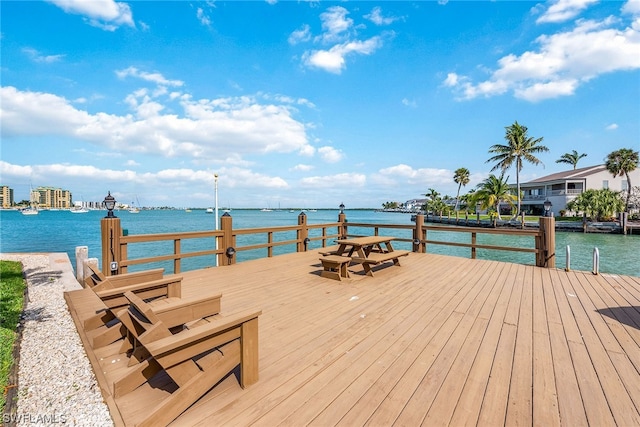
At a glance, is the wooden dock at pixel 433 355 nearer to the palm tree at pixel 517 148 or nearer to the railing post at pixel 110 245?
the railing post at pixel 110 245

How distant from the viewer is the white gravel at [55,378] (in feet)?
5.72

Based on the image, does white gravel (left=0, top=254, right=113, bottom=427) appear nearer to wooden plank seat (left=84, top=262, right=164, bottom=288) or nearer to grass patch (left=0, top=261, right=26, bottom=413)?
grass patch (left=0, top=261, right=26, bottom=413)

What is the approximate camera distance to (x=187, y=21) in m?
8.77

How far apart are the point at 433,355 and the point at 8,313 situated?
5564 millimetres

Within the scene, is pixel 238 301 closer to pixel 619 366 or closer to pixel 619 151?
pixel 619 366

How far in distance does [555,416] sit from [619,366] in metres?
1.25

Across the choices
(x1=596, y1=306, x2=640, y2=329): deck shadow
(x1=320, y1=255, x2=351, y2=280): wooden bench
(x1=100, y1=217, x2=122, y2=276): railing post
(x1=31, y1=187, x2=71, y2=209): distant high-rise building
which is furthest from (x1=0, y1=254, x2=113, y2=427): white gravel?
(x1=31, y1=187, x2=71, y2=209): distant high-rise building

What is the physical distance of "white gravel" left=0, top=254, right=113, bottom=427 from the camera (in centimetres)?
174

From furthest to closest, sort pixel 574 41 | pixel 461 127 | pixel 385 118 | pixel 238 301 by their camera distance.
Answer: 1. pixel 461 127
2. pixel 385 118
3. pixel 574 41
4. pixel 238 301

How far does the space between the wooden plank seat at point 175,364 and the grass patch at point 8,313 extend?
83 centimetres

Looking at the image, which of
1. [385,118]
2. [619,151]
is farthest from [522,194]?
[385,118]

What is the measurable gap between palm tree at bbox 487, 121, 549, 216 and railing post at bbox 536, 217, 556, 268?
107 feet

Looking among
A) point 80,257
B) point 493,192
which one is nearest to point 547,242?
point 80,257

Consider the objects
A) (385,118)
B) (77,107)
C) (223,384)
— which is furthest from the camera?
(385,118)
